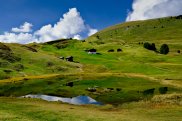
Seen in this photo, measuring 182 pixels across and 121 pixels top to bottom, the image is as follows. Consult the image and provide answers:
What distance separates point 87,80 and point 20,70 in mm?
26508

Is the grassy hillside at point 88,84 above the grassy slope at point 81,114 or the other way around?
above

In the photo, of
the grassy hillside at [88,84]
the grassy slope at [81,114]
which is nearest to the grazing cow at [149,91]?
the grassy hillside at [88,84]

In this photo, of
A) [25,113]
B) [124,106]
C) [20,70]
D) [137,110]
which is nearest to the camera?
[25,113]

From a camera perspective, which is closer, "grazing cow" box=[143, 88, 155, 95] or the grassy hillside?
the grassy hillside

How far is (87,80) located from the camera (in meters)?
112

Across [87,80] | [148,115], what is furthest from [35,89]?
[148,115]

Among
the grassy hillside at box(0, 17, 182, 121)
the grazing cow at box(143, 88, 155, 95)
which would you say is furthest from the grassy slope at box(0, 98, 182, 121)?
the grazing cow at box(143, 88, 155, 95)

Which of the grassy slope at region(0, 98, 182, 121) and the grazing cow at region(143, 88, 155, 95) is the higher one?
the grazing cow at region(143, 88, 155, 95)

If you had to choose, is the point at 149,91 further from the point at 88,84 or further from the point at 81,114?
the point at 81,114

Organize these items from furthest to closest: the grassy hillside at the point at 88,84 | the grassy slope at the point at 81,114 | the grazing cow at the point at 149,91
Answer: the grazing cow at the point at 149,91, the grassy hillside at the point at 88,84, the grassy slope at the point at 81,114

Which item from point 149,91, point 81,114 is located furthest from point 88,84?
point 81,114

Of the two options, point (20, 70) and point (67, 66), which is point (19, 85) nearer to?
point (20, 70)

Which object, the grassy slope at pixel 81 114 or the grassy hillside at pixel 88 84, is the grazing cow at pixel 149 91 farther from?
the grassy slope at pixel 81 114

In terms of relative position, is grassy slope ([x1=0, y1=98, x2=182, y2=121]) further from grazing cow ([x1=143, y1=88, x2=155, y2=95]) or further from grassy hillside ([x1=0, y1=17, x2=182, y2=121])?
grazing cow ([x1=143, y1=88, x2=155, y2=95])
